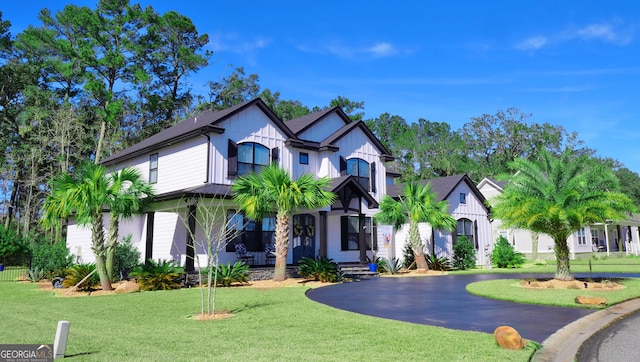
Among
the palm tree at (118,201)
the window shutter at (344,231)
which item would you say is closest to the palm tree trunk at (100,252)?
the palm tree at (118,201)

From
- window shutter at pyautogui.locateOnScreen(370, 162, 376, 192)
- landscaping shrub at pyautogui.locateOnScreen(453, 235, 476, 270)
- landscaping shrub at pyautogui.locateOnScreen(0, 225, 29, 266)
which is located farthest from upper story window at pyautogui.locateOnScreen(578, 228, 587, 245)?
landscaping shrub at pyautogui.locateOnScreen(0, 225, 29, 266)

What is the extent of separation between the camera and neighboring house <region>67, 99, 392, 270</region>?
21.3 metres

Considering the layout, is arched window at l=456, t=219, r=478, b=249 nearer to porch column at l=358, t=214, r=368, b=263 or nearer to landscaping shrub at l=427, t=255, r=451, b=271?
landscaping shrub at l=427, t=255, r=451, b=271

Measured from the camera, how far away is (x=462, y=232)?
31609mm

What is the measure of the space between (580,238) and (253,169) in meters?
32.1

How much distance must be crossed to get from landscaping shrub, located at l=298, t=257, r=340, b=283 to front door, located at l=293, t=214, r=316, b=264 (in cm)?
378

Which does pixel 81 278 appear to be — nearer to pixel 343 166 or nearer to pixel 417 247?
pixel 343 166

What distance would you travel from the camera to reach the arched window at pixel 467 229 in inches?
1238

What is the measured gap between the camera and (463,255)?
29.2 meters

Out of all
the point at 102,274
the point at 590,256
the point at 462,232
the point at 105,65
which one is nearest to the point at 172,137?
the point at 102,274

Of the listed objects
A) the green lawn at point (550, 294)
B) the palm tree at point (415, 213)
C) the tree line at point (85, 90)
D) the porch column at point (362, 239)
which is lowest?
the green lawn at point (550, 294)

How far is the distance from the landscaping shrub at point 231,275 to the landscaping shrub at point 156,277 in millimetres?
1567

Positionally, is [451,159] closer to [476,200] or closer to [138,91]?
[476,200]

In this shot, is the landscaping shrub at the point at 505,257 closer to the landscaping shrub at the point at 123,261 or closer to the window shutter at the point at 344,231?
the window shutter at the point at 344,231
